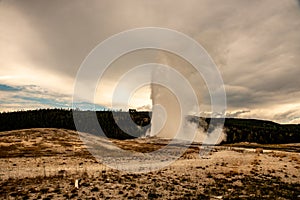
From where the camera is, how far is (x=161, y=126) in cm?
14675

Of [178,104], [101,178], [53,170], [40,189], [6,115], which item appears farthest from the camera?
[6,115]

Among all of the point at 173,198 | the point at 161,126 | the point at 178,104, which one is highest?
the point at 178,104

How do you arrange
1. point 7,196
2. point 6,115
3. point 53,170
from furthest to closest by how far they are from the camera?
point 6,115 → point 53,170 → point 7,196

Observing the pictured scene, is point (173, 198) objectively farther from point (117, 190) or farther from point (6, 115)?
point (6, 115)

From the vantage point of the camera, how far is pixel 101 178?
28703 millimetres

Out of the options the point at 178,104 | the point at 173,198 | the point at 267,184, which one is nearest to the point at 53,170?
the point at 173,198

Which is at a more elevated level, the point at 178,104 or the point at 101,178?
the point at 178,104

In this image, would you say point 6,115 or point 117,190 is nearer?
point 117,190

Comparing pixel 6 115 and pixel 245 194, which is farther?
pixel 6 115

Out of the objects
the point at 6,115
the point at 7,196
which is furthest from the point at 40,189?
the point at 6,115

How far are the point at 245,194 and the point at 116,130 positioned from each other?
161 meters

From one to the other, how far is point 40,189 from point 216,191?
A: 647 inches

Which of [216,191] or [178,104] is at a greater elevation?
[178,104]

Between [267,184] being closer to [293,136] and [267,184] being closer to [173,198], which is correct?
[173,198]
